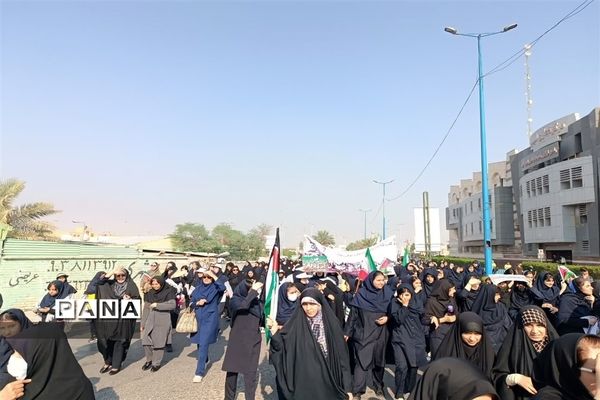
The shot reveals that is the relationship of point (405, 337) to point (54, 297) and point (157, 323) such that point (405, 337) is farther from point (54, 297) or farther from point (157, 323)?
point (54, 297)

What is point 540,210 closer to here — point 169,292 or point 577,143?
point 577,143

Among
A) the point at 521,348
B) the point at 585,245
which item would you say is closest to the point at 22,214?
the point at 521,348

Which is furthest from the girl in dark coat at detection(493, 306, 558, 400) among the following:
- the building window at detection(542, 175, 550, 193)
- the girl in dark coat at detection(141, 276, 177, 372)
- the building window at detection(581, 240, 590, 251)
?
the building window at detection(542, 175, 550, 193)

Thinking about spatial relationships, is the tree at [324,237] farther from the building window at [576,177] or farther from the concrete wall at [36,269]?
the concrete wall at [36,269]

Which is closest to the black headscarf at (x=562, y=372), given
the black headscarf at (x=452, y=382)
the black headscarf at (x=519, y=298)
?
the black headscarf at (x=452, y=382)

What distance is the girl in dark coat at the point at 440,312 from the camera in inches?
242

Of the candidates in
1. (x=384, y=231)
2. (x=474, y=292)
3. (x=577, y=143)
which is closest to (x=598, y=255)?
(x=577, y=143)

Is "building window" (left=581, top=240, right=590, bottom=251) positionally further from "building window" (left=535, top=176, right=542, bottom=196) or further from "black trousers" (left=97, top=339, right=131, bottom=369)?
"black trousers" (left=97, top=339, right=131, bottom=369)

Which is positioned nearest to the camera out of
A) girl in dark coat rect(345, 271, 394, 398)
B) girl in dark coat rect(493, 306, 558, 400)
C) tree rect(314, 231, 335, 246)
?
girl in dark coat rect(493, 306, 558, 400)

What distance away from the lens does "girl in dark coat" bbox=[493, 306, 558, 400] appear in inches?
131

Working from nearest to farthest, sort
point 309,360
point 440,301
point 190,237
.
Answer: point 309,360 < point 440,301 < point 190,237

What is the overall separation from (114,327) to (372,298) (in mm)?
3909

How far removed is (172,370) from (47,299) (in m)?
2.49

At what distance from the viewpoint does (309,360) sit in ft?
13.9
